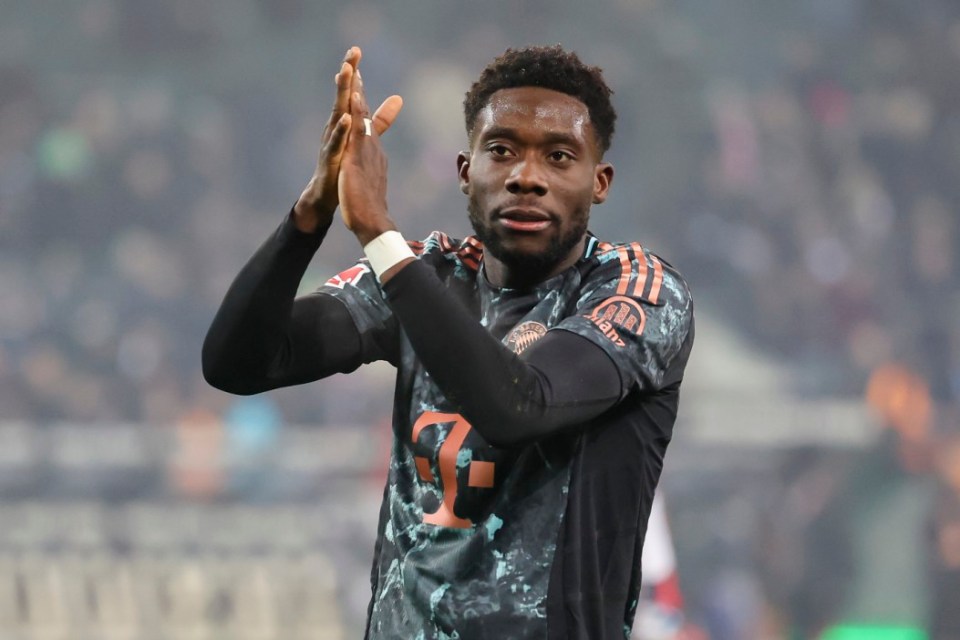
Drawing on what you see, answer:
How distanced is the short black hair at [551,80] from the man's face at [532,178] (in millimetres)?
15

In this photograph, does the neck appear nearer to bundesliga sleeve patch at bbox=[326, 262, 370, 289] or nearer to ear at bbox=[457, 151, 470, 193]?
ear at bbox=[457, 151, 470, 193]

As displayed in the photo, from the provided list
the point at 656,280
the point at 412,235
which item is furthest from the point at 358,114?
the point at 412,235

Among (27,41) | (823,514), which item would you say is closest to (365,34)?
(27,41)

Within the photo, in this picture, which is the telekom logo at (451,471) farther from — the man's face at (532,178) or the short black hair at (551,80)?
the short black hair at (551,80)

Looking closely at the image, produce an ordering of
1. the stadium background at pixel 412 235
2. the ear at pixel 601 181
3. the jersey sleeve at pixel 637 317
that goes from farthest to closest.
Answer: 1. the stadium background at pixel 412 235
2. the ear at pixel 601 181
3. the jersey sleeve at pixel 637 317

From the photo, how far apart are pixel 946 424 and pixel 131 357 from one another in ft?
13.8

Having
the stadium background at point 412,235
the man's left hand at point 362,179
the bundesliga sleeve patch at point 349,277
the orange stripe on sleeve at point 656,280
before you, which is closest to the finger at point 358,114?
the man's left hand at point 362,179

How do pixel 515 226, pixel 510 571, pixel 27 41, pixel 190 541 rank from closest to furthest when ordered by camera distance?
pixel 510 571 < pixel 515 226 < pixel 190 541 < pixel 27 41

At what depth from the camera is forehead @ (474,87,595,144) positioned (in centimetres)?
204

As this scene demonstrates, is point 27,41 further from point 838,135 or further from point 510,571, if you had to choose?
point 510,571

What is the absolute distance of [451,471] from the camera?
1952 mm

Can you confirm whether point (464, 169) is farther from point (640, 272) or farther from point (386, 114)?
point (640, 272)

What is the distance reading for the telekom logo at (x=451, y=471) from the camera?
1935 mm

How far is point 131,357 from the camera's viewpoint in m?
6.62
